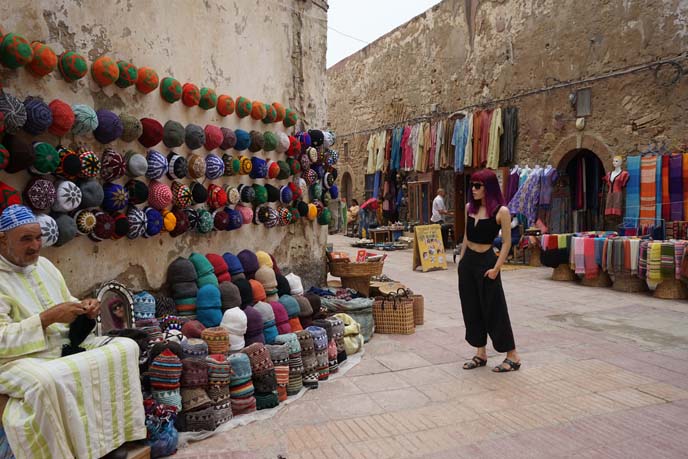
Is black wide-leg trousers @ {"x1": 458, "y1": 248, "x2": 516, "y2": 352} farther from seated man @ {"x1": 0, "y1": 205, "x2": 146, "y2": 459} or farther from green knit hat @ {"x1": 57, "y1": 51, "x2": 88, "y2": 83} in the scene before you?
green knit hat @ {"x1": 57, "y1": 51, "x2": 88, "y2": 83}

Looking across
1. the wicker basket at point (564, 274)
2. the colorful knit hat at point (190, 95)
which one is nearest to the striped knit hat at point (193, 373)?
the colorful knit hat at point (190, 95)

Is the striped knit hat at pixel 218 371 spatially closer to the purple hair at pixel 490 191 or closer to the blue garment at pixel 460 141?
the purple hair at pixel 490 191

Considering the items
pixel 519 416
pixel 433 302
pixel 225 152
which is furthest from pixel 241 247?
pixel 433 302

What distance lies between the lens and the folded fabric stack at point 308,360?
12.3ft

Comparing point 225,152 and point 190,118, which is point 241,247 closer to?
point 225,152

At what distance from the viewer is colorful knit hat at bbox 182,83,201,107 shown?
400 centimetres

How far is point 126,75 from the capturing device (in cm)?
351

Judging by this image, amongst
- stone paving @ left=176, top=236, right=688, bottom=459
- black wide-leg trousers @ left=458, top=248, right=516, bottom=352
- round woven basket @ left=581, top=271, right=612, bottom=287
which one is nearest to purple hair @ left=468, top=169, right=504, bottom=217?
black wide-leg trousers @ left=458, top=248, right=516, bottom=352

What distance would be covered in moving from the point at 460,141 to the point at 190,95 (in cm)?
932

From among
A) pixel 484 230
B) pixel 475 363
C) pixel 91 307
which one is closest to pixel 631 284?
pixel 475 363

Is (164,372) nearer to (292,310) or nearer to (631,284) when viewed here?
(292,310)

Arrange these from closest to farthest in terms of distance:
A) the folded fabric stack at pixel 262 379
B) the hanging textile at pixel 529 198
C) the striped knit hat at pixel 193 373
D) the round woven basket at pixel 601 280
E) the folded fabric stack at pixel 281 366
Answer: the striped knit hat at pixel 193 373 → the folded fabric stack at pixel 262 379 → the folded fabric stack at pixel 281 366 → the round woven basket at pixel 601 280 → the hanging textile at pixel 529 198

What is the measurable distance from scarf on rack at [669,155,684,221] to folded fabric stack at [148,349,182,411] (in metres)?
8.08

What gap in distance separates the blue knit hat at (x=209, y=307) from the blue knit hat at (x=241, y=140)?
1.30m
